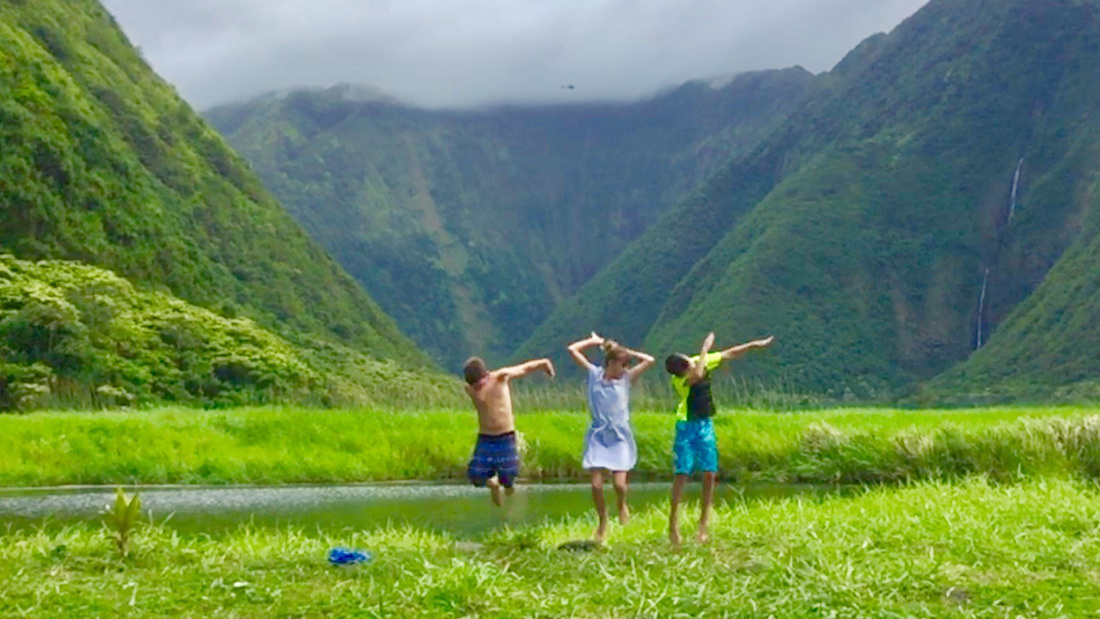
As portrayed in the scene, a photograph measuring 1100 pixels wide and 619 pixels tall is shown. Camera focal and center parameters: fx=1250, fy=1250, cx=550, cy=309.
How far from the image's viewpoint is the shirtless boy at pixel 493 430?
11.7m

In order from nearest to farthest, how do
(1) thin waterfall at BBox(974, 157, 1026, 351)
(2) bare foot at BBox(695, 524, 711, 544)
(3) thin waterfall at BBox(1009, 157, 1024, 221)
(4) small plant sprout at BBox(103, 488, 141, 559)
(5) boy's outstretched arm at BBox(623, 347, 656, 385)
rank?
(4) small plant sprout at BBox(103, 488, 141, 559) < (2) bare foot at BBox(695, 524, 711, 544) < (5) boy's outstretched arm at BBox(623, 347, 656, 385) < (1) thin waterfall at BBox(974, 157, 1026, 351) < (3) thin waterfall at BBox(1009, 157, 1024, 221)

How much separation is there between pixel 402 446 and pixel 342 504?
7346 mm

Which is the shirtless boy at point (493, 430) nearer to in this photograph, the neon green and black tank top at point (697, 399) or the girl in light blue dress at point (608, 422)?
the girl in light blue dress at point (608, 422)

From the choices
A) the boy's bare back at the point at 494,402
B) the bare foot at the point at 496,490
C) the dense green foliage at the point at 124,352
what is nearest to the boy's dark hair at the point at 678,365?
the boy's bare back at the point at 494,402

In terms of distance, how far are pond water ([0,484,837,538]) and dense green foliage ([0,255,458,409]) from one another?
11.2 m

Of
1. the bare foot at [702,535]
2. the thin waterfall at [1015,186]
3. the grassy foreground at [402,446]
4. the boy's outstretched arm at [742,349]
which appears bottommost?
the grassy foreground at [402,446]

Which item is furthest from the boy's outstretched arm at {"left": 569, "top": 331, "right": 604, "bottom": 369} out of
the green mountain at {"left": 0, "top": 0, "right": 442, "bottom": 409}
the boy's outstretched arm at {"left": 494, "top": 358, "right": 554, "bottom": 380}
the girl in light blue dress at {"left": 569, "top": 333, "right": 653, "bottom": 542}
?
the green mountain at {"left": 0, "top": 0, "right": 442, "bottom": 409}

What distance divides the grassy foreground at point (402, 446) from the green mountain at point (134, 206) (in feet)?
46.4

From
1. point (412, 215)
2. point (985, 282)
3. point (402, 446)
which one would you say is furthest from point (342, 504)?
point (412, 215)

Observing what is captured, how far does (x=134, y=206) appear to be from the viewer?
5844 cm

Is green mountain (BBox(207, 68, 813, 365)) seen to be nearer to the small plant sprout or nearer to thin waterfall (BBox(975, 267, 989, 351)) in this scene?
thin waterfall (BBox(975, 267, 989, 351))

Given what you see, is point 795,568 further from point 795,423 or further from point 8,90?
point 8,90

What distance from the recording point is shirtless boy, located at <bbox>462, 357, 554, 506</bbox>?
11.7 metres

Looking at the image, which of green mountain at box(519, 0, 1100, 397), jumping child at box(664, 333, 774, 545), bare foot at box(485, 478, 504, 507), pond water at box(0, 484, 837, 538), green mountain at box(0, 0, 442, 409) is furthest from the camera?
green mountain at box(519, 0, 1100, 397)
